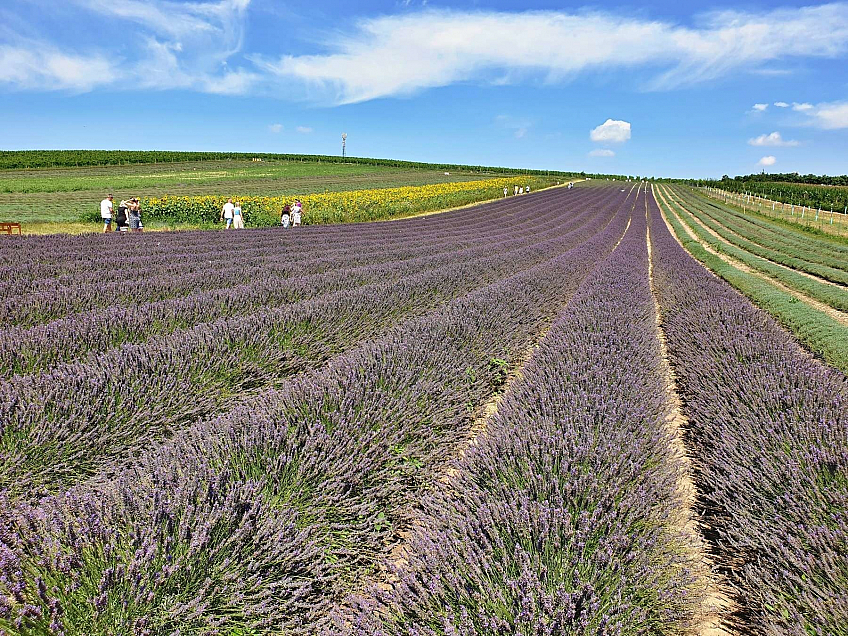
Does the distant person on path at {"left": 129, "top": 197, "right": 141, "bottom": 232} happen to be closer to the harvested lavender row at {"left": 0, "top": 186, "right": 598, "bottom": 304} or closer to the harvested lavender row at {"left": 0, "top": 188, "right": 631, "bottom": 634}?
the harvested lavender row at {"left": 0, "top": 186, "right": 598, "bottom": 304}

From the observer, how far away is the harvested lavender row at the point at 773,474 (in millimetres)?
1765

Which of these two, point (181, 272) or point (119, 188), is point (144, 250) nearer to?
point (181, 272)

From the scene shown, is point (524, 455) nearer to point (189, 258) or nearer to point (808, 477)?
point (808, 477)

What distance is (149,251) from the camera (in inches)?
363

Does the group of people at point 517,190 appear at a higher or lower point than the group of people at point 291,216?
higher

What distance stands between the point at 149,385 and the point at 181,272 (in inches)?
191

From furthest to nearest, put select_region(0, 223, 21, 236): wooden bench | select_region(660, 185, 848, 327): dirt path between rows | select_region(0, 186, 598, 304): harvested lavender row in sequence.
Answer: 1. select_region(0, 223, 21, 236): wooden bench
2. select_region(660, 185, 848, 327): dirt path between rows
3. select_region(0, 186, 598, 304): harvested lavender row

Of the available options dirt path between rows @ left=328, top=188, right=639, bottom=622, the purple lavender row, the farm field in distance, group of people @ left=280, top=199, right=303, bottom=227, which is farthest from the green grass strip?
the farm field in distance

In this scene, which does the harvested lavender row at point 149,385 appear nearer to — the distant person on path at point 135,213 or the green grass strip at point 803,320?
the green grass strip at point 803,320

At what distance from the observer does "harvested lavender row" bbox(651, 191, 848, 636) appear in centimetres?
176

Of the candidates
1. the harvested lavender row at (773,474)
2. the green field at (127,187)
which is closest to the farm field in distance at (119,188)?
the green field at (127,187)

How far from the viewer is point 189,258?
878 cm

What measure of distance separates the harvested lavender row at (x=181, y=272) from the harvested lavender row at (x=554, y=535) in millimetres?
4781

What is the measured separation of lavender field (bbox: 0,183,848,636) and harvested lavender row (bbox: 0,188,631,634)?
0.01 meters
